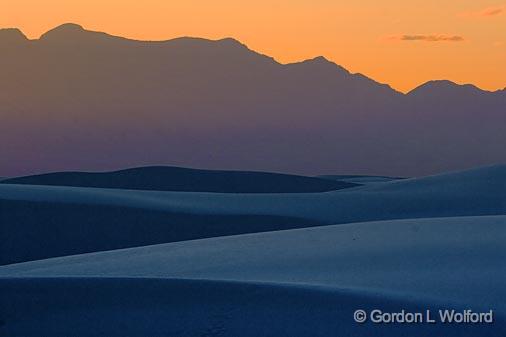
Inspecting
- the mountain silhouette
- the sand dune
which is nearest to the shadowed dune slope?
the sand dune

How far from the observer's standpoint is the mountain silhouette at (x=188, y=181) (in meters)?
33.7

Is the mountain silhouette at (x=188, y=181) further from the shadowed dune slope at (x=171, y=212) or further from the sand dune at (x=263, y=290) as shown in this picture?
the sand dune at (x=263, y=290)

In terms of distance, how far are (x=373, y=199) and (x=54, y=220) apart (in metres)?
8.15

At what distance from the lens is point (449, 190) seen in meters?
24.6

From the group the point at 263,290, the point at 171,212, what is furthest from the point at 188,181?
the point at 263,290

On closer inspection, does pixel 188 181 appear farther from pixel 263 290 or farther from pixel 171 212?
pixel 263 290

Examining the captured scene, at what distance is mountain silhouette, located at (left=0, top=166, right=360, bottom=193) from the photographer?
33.7 m

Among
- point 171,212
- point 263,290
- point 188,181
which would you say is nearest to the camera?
point 263,290

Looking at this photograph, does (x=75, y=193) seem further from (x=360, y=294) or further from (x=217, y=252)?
(x=360, y=294)

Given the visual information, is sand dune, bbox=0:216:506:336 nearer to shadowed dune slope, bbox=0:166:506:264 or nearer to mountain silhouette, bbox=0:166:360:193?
shadowed dune slope, bbox=0:166:506:264

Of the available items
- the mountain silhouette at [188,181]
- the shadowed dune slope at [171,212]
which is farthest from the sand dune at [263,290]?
the mountain silhouette at [188,181]

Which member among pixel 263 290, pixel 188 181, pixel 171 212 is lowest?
pixel 263 290

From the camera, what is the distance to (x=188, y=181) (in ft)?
115

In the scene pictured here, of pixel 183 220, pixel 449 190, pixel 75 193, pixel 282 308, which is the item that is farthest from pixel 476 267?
pixel 449 190
